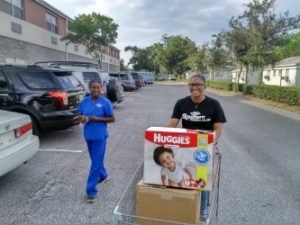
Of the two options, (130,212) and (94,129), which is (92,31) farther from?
(130,212)

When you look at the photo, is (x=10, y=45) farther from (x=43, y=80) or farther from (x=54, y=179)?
(x=54, y=179)

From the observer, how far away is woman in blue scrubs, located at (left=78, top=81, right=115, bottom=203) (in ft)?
14.0

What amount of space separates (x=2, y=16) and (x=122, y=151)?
664 inches

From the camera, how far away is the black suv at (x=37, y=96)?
7062 millimetres

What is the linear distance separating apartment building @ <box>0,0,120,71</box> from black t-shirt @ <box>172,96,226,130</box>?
19.3 meters

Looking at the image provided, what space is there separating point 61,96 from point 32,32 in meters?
19.2

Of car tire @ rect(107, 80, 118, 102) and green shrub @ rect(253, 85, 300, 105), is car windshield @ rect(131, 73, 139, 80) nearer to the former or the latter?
green shrub @ rect(253, 85, 300, 105)

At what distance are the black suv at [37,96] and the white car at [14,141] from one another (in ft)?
6.35

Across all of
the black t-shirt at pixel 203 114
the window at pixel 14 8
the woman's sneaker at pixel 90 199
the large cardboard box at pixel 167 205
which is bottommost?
the woman's sneaker at pixel 90 199

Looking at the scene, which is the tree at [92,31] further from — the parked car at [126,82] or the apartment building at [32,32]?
the parked car at [126,82]

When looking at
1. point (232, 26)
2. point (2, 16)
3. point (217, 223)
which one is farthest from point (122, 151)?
point (232, 26)

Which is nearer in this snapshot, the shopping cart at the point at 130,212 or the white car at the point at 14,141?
the shopping cart at the point at 130,212

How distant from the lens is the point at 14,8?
2200 cm

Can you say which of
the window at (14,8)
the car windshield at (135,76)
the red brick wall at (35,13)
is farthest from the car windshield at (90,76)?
the car windshield at (135,76)
